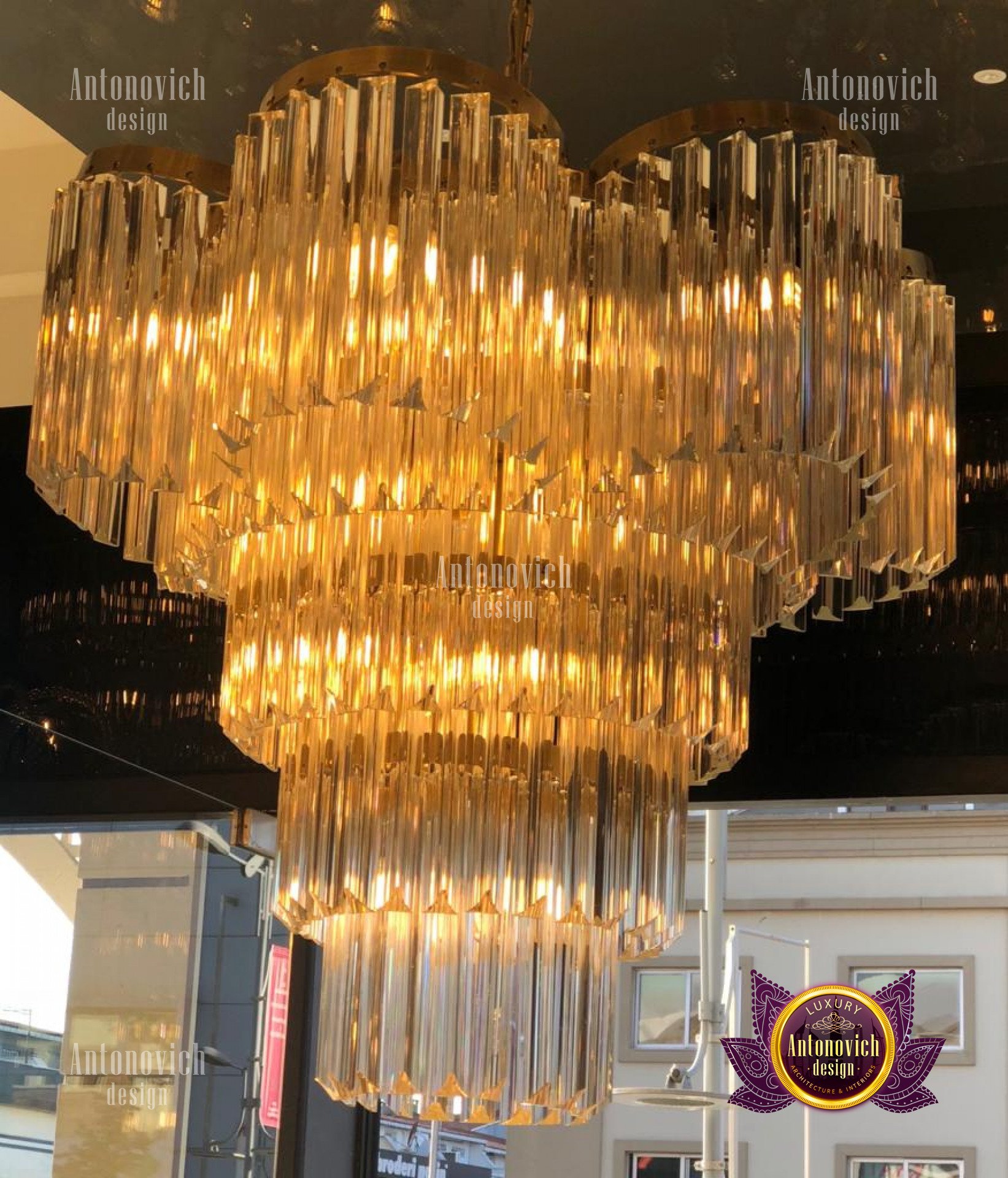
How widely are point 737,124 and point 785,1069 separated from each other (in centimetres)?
929

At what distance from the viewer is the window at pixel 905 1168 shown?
10039 mm

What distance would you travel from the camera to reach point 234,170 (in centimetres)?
151

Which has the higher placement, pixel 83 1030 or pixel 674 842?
pixel 674 842

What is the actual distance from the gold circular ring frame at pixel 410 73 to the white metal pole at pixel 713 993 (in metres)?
7.43

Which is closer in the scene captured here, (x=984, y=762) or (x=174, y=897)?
(x=984, y=762)

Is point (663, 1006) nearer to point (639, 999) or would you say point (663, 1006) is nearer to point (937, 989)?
point (639, 999)

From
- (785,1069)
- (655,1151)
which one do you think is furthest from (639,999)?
(785,1069)

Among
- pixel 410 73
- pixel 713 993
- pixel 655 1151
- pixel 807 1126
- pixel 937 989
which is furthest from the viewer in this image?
pixel 655 1151

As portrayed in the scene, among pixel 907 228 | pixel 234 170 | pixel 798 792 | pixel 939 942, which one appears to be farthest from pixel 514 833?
pixel 939 942

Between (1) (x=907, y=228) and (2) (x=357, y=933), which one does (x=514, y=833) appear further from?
(1) (x=907, y=228)

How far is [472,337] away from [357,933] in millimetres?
609

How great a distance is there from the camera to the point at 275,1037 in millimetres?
3256

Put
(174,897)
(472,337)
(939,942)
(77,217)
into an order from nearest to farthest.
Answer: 1. (472,337)
2. (77,217)
3. (174,897)
4. (939,942)

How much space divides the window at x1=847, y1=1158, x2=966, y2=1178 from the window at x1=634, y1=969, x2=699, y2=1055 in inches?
52.6
